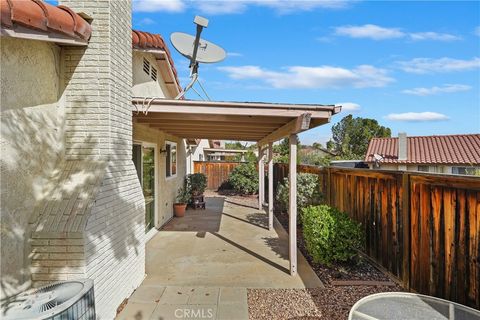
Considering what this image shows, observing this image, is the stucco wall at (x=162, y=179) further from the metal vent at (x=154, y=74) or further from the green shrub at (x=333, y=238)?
the green shrub at (x=333, y=238)

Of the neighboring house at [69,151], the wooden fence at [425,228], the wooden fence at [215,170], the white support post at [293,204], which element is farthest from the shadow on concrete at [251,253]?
the wooden fence at [215,170]

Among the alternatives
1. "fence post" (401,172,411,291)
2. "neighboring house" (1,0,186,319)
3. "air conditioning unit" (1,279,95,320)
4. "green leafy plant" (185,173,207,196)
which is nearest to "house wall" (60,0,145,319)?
"neighboring house" (1,0,186,319)

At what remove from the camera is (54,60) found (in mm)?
3773

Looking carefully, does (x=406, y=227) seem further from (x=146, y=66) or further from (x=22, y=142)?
(x=146, y=66)

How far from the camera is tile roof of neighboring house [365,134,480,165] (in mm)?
20594

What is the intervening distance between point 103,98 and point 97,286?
87.0 inches

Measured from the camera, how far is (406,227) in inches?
179

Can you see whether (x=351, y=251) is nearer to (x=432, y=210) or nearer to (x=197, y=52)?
(x=432, y=210)

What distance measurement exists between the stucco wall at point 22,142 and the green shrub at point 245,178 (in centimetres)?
1400

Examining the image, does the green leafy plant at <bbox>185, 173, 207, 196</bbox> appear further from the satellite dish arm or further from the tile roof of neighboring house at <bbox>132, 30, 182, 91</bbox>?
the satellite dish arm

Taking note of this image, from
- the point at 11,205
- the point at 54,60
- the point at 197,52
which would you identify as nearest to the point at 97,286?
the point at 11,205

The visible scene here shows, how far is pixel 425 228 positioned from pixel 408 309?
1.95m

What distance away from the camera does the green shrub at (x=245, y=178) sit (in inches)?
685

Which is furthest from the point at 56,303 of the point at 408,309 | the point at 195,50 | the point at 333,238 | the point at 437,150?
the point at 437,150
